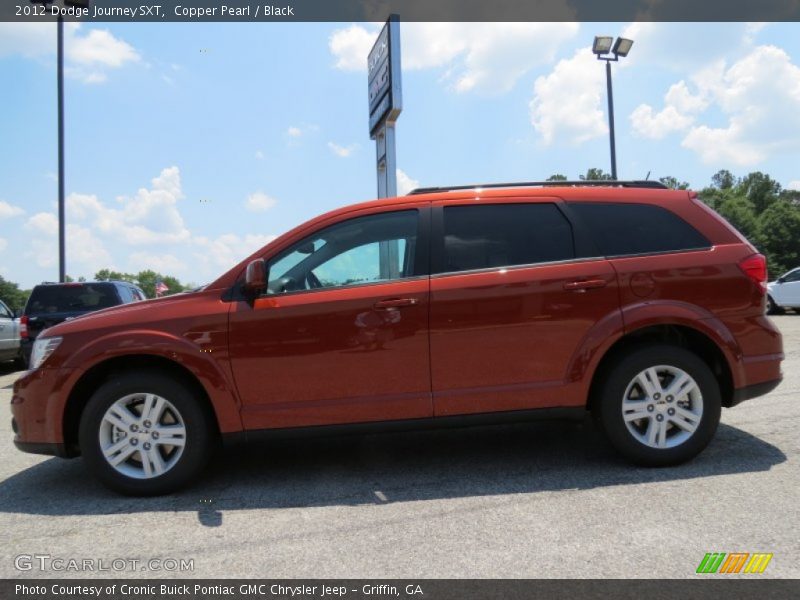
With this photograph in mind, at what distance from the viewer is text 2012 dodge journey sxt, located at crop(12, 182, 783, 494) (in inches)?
155

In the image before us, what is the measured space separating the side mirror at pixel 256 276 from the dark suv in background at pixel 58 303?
263 inches

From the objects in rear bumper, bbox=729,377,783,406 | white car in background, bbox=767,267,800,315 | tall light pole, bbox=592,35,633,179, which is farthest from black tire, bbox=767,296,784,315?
rear bumper, bbox=729,377,783,406

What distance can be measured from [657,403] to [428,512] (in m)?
1.71

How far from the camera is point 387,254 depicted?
13.7 feet

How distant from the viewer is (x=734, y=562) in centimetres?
278

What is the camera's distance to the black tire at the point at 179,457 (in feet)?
12.8

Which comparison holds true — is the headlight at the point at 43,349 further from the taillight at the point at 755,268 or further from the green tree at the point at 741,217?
the green tree at the point at 741,217

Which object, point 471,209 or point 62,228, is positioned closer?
point 471,209

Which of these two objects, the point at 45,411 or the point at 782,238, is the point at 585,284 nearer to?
the point at 45,411

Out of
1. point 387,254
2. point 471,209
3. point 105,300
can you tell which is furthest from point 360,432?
point 105,300

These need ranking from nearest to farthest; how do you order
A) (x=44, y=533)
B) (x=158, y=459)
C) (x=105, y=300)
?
(x=44, y=533)
(x=158, y=459)
(x=105, y=300)

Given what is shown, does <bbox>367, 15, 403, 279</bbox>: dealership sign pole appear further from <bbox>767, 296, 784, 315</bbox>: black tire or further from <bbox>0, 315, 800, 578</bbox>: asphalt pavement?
<bbox>767, 296, 784, 315</bbox>: black tire
